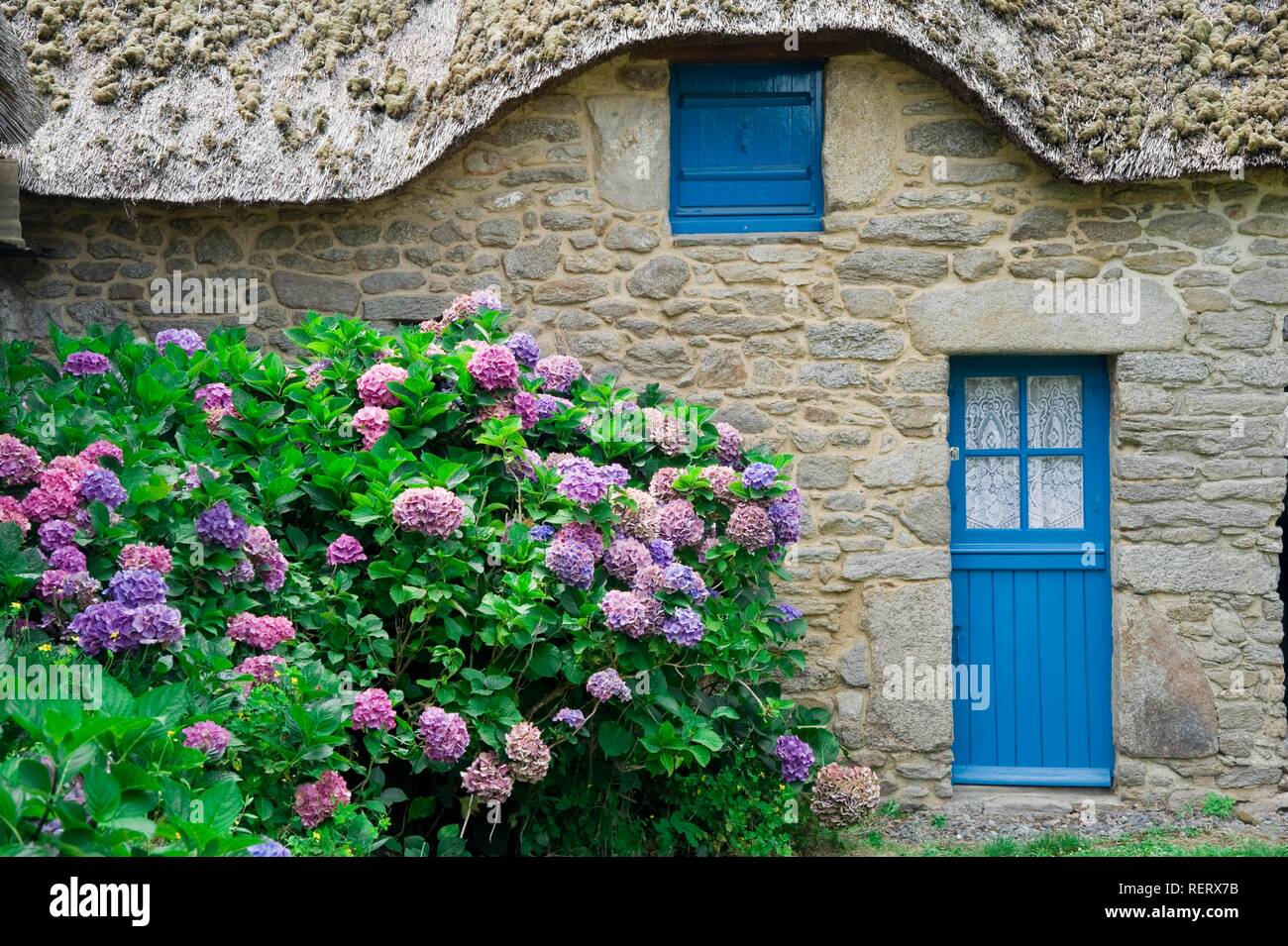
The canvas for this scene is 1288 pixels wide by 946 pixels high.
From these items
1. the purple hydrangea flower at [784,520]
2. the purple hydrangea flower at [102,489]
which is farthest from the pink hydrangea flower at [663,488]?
the purple hydrangea flower at [102,489]

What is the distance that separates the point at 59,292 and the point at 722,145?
128 inches

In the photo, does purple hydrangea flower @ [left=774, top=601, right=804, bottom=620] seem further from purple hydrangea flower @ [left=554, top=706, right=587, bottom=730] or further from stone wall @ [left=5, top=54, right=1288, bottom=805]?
purple hydrangea flower @ [left=554, top=706, right=587, bottom=730]

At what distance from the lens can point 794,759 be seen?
4.55m

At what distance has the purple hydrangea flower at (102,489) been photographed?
11.1ft

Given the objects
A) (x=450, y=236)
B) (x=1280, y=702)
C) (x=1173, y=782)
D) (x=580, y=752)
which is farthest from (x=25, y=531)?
(x=1280, y=702)

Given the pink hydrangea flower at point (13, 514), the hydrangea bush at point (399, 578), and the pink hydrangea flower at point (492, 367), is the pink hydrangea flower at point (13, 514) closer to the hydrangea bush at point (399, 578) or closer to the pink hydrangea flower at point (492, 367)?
the hydrangea bush at point (399, 578)

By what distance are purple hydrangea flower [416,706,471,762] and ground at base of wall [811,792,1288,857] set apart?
2.04 meters

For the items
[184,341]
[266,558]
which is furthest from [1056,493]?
[184,341]

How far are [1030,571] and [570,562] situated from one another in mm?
2731

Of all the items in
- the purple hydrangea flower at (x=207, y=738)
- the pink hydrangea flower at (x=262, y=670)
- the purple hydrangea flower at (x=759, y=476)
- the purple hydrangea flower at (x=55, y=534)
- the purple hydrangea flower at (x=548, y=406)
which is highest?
the purple hydrangea flower at (x=548, y=406)

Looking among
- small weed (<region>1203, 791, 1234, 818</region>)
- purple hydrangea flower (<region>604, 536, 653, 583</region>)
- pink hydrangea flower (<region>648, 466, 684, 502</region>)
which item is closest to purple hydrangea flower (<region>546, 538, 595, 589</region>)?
purple hydrangea flower (<region>604, 536, 653, 583</region>)

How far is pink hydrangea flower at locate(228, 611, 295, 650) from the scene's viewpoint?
3330 millimetres

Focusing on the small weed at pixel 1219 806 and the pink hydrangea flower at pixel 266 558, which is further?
the small weed at pixel 1219 806

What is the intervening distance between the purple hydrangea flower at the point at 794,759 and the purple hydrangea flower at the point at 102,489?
2.56 m
